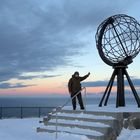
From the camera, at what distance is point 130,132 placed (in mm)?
16609

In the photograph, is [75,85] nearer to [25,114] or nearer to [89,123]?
[89,123]

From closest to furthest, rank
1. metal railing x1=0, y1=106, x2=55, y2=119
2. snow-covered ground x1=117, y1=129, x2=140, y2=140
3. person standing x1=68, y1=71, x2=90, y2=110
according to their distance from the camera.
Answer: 1. snow-covered ground x1=117, y1=129, x2=140, y2=140
2. person standing x1=68, y1=71, x2=90, y2=110
3. metal railing x1=0, y1=106, x2=55, y2=119

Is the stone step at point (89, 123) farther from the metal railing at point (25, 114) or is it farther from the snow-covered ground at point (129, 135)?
the metal railing at point (25, 114)

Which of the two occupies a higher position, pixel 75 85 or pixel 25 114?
pixel 75 85

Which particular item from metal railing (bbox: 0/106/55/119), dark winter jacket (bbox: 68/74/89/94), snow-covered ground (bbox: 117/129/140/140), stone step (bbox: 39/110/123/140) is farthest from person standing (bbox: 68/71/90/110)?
metal railing (bbox: 0/106/55/119)

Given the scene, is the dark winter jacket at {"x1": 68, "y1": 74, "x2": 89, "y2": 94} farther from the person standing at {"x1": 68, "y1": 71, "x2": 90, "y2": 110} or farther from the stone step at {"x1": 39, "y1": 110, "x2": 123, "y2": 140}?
the stone step at {"x1": 39, "y1": 110, "x2": 123, "y2": 140}

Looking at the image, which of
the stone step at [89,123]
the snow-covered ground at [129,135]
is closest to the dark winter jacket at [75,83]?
the stone step at [89,123]

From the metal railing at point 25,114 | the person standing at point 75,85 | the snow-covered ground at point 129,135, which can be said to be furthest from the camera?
the metal railing at point 25,114

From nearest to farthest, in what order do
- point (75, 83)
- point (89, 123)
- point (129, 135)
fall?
point (129, 135), point (89, 123), point (75, 83)

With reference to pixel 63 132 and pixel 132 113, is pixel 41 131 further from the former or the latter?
pixel 132 113

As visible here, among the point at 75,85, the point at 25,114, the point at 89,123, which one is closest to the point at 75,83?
the point at 75,85

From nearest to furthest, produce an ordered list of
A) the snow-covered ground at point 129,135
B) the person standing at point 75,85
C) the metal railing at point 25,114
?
the snow-covered ground at point 129,135 → the person standing at point 75,85 → the metal railing at point 25,114

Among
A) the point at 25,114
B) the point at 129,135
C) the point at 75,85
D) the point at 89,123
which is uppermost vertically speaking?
the point at 75,85

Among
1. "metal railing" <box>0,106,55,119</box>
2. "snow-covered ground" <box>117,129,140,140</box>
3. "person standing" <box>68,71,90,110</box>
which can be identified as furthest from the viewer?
"metal railing" <box>0,106,55,119</box>
